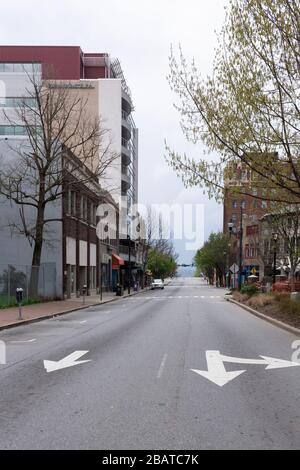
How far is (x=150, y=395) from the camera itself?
831 centimetres

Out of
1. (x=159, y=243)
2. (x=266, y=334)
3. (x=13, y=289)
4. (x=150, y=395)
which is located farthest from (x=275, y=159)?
(x=159, y=243)

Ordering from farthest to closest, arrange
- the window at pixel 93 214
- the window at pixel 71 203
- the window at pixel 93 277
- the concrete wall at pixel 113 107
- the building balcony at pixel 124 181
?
1. the building balcony at pixel 124 181
2. the concrete wall at pixel 113 107
3. the window at pixel 93 277
4. the window at pixel 93 214
5. the window at pixel 71 203

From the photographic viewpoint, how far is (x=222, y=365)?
A: 434 inches

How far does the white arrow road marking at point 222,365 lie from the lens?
9.71m

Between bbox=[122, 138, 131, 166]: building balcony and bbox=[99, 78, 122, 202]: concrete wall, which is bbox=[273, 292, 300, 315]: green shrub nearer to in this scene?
bbox=[99, 78, 122, 202]: concrete wall

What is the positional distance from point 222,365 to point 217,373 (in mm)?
899

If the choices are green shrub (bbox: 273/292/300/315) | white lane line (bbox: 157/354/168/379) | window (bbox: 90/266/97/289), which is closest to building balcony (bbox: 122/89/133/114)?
window (bbox: 90/266/97/289)

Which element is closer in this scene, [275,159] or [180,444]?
[180,444]

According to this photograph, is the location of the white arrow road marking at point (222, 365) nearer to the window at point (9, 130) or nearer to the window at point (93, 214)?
the window at point (93, 214)

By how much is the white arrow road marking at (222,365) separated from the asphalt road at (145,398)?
0.15 metres

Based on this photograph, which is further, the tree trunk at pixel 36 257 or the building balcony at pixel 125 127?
the building balcony at pixel 125 127

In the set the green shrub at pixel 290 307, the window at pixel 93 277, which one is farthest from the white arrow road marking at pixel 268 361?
the window at pixel 93 277
